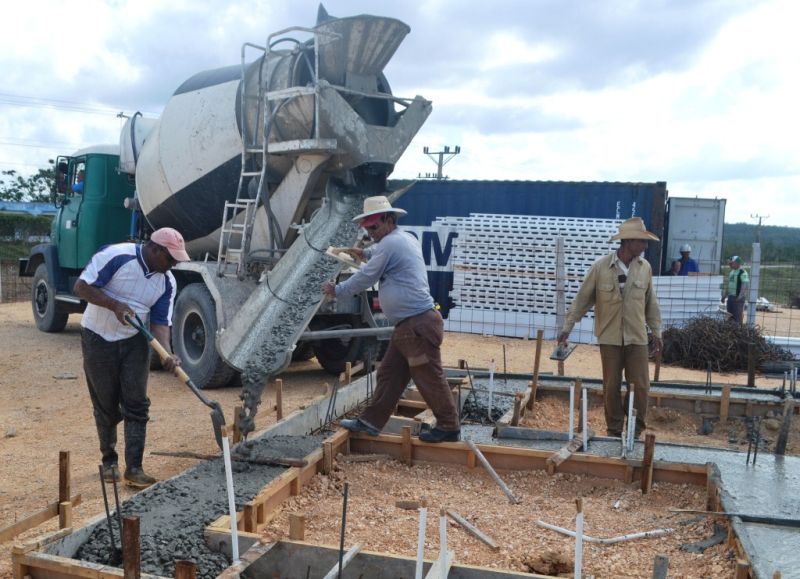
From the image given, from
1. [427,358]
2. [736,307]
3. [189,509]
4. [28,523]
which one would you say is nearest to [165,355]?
[189,509]

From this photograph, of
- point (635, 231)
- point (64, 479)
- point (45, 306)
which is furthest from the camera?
point (45, 306)

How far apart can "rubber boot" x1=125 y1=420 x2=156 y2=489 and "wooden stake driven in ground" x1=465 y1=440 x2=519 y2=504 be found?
222 cm

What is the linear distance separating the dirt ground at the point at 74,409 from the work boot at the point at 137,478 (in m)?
0.10

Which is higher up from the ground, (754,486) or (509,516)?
(754,486)

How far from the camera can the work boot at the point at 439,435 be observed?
17.4ft

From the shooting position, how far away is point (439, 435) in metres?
5.30

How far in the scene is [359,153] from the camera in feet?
25.0

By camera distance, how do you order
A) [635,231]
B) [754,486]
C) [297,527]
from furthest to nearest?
1. [635,231]
2. [754,486]
3. [297,527]

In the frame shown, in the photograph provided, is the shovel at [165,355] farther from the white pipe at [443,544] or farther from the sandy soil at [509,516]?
the white pipe at [443,544]

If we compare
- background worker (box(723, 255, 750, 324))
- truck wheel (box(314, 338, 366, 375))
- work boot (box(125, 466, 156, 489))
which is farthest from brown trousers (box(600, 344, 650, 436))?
background worker (box(723, 255, 750, 324))

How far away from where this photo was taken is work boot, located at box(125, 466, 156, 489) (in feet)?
16.6

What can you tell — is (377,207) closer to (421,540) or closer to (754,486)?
(421,540)

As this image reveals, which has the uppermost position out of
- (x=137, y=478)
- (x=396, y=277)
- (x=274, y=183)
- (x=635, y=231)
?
(x=274, y=183)

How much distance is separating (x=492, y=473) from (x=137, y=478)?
7.97ft
